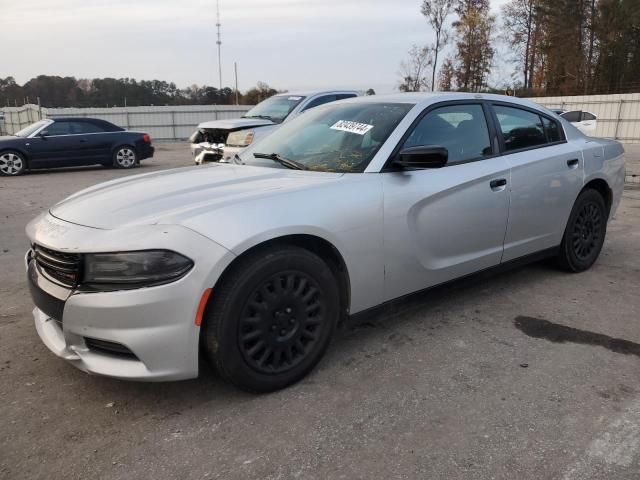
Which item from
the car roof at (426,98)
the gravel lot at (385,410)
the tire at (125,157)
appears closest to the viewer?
the gravel lot at (385,410)

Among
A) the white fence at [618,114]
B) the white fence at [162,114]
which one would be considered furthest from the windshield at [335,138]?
the white fence at [162,114]

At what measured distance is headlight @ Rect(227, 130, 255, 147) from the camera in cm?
909

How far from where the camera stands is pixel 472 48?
3944cm

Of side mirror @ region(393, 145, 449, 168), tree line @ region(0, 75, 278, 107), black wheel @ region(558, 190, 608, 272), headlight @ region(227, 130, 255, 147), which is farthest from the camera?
tree line @ region(0, 75, 278, 107)

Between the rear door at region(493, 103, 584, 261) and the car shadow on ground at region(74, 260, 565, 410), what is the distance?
0.45 m

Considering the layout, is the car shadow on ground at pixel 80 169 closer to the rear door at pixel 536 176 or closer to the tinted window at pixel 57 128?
the tinted window at pixel 57 128

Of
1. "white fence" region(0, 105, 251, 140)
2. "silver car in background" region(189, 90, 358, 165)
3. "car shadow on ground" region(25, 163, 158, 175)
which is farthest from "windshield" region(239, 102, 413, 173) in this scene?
"white fence" region(0, 105, 251, 140)

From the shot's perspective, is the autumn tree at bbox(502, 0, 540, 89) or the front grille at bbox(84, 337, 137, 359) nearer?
the front grille at bbox(84, 337, 137, 359)

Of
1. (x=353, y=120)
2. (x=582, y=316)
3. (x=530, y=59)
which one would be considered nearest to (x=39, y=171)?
(x=353, y=120)

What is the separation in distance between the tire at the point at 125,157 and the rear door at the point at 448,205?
1233 centimetres

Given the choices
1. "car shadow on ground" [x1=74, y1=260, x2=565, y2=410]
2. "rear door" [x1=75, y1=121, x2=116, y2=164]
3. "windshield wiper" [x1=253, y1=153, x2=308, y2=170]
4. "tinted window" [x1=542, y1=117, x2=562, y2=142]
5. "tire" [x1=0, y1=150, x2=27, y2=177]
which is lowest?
"car shadow on ground" [x1=74, y1=260, x2=565, y2=410]

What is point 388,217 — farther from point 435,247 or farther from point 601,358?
point 601,358

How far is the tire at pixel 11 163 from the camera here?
13.1 metres

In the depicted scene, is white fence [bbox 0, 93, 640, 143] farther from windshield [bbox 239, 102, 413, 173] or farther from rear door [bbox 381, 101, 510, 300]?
windshield [bbox 239, 102, 413, 173]
